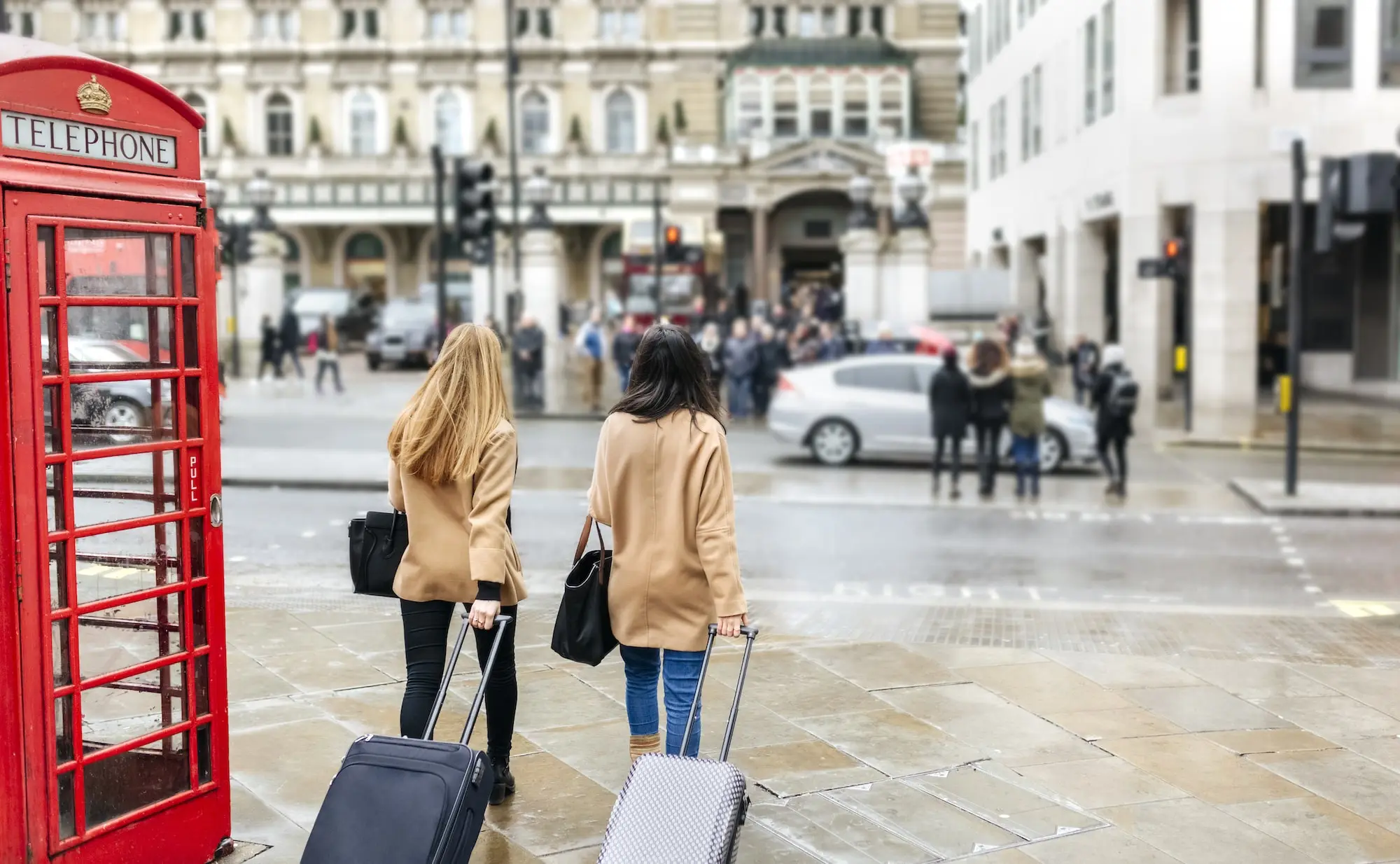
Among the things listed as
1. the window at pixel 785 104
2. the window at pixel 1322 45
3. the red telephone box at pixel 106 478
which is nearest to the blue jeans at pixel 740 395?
the window at pixel 1322 45

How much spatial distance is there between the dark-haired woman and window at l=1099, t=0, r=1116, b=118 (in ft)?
89.0

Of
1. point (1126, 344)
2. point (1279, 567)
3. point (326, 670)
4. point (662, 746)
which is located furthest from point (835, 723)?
point (1126, 344)

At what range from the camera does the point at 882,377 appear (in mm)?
18734

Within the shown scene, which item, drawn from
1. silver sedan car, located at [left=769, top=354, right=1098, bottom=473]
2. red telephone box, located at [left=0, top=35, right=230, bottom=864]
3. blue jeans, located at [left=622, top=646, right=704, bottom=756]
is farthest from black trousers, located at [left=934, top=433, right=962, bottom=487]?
red telephone box, located at [left=0, top=35, right=230, bottom=864]

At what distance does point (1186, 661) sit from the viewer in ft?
27.4

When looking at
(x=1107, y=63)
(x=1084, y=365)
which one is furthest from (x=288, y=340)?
(x=1107, y=63)

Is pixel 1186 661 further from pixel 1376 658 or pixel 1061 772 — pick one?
pixel 1061 772

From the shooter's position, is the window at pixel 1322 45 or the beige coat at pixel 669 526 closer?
the beige coat at pixel 669 526

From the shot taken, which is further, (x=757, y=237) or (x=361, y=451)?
(x=757, y=237)

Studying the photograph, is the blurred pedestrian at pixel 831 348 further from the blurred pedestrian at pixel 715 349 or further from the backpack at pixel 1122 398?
the backpack at pixel 1122 398

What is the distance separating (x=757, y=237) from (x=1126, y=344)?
2615 centimetres

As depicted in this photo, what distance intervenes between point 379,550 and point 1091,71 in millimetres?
29841

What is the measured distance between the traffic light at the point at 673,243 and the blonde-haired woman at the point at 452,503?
2446 cm

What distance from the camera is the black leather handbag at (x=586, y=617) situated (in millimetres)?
5199
